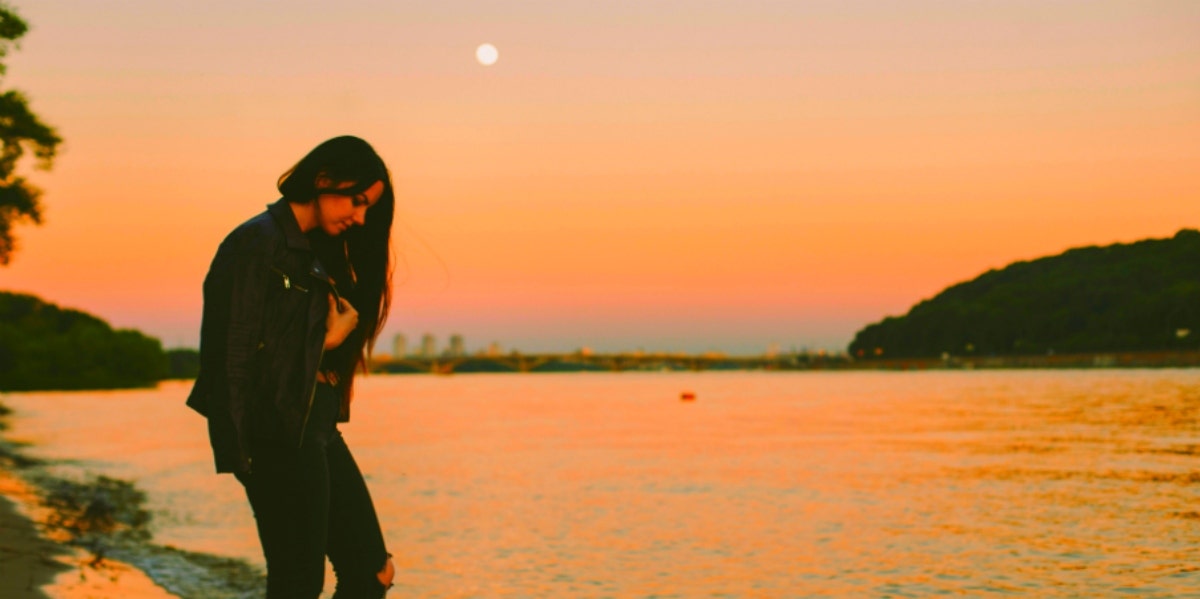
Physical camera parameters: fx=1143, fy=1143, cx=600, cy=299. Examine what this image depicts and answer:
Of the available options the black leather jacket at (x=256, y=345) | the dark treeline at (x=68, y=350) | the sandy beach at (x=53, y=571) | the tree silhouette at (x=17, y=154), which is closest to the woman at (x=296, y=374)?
the black leather jacket at (x=256, y=345)

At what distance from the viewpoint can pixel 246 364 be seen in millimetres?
3572

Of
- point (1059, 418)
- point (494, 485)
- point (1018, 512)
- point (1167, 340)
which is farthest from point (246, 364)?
point (1167, 340)

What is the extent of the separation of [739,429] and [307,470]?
211 ft

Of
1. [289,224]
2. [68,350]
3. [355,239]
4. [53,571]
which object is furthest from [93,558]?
[68,350]

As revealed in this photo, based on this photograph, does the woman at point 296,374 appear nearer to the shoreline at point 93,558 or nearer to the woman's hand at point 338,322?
the woman's hand at point 338,322

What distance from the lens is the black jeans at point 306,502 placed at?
370 centimetres

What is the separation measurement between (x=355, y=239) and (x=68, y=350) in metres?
177

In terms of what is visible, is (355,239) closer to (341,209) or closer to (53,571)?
(341,209)

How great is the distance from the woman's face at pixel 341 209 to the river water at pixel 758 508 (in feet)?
40.9

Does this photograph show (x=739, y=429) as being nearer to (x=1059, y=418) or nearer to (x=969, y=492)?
(x=1059, y=418)

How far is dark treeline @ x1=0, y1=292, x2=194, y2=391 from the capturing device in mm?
153750

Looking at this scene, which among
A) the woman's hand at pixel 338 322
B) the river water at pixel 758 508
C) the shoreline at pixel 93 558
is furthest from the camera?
the river water at pixel 758 508

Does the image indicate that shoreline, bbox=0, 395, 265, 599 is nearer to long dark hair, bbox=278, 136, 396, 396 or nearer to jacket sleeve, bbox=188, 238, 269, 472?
long dark hair, bbox=278, 136, 396, 396

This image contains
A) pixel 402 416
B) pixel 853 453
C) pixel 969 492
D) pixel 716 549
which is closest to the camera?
pixel 716 549
